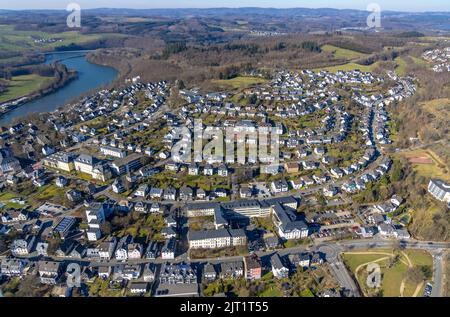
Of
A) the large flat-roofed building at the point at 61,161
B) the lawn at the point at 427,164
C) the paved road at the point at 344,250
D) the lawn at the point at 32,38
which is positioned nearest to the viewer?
→ the paved road at the point at 344,250

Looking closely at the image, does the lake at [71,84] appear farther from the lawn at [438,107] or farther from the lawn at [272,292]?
the lawn at [438,107]

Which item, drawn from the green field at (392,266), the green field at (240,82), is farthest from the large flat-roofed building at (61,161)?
the green field at (240,82)

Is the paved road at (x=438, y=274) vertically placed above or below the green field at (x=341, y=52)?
below

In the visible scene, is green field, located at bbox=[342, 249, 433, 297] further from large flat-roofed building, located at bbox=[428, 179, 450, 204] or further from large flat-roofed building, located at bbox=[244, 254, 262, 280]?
large flat-roofed building, located at bbox=[428, 179, 450, 204]

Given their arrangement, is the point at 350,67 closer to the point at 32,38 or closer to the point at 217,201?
the point at 217,201

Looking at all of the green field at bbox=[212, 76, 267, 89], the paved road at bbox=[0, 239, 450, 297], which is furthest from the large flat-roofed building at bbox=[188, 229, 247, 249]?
the green field at bbox=[212, 76, 267, 89]

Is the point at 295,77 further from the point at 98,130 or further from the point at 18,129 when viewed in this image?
the point at 18,129

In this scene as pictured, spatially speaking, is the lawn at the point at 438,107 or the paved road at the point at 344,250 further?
the lawn at the point at 438,107
